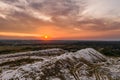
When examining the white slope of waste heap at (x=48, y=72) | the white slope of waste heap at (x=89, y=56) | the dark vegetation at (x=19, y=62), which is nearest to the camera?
the white slope of waste heap at (x=48, y=72)

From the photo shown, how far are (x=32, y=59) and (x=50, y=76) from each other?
37.1 meters

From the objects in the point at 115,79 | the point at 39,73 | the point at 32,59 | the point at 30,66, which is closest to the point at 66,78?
the point at 39,73

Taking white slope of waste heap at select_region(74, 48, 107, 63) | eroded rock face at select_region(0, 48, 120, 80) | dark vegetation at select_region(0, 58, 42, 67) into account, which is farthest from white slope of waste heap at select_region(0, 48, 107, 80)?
dark vegetation at select_region(0, 58, 42, 67)

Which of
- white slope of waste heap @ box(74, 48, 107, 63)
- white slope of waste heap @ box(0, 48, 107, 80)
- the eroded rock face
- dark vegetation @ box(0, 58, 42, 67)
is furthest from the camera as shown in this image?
white slope of waste heap @ box(74, 48, 107, 63)

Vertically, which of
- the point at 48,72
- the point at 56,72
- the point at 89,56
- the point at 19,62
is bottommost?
the point at 19,62

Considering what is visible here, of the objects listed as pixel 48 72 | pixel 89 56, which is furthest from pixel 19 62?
pixel 89 56

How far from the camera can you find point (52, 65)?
5981 centimetres

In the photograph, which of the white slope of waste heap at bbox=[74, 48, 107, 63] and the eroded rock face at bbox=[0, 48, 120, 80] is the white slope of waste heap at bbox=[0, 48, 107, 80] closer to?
the eroded rock face at bbox=[0, 48, 120, 80]

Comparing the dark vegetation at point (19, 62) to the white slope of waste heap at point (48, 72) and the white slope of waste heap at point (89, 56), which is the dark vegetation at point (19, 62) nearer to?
the white slope of waste heap at point (48, 72)

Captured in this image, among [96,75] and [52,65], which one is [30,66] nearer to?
[52,65]

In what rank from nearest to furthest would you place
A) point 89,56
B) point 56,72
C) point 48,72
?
point 48,72
point 56,72
point 89,56

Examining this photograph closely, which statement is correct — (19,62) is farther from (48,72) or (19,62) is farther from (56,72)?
(56,72)

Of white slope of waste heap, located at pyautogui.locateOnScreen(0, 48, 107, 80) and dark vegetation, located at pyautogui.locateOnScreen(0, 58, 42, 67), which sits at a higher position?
white slope of waste heap, located at pyautogui.locateOnScreen(0, 48, 107, 80)

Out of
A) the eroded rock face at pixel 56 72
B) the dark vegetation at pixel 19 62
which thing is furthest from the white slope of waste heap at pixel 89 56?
the dark vegetation at pixel 19 62
